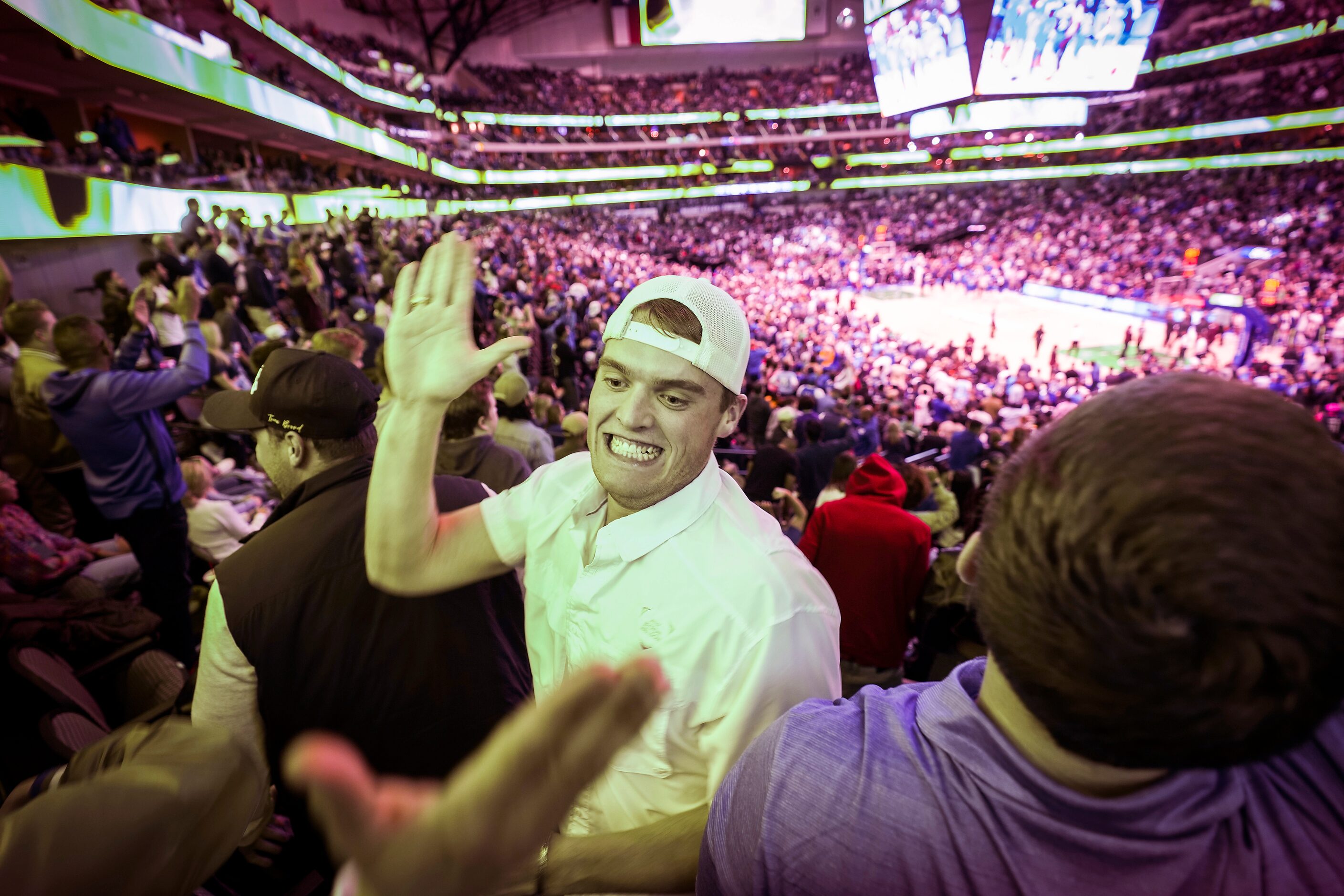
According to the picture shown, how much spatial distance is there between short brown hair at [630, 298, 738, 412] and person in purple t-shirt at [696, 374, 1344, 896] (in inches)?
30.3

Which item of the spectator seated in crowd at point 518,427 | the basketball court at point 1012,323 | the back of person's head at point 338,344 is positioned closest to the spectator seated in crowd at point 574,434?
the spectator seated in crowd at point 518,427

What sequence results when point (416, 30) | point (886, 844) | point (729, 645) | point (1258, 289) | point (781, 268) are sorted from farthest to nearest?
point (416, 30)
point (781, 268)
point (1258, 289)
point (729, 645)
point (886, 844)

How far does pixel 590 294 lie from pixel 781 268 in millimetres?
21125

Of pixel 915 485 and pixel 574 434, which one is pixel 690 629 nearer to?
pixel 915 485

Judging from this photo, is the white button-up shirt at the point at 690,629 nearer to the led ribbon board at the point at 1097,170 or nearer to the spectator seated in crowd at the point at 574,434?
the spectator seated in crowd at the point at 574,434

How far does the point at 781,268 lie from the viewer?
3578cm

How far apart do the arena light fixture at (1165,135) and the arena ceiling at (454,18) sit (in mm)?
29811

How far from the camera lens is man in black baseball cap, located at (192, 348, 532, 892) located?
160cm

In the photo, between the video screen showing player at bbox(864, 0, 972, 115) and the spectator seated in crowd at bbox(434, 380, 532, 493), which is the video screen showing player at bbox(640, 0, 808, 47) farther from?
the spectator seated in crowd at bbox(434, 380, 532, 493)

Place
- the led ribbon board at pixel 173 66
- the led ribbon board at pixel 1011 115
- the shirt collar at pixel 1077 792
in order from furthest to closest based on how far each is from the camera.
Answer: the led ribbon board at pixel 1011 115, the led ribbon board at pixel 173 66, the shirt collar at pixel 1077 792

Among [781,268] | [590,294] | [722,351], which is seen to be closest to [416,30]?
[781,268]

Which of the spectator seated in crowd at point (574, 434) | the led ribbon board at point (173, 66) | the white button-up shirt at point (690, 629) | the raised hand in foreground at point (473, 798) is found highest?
the led ribbon board at point (173, 66)

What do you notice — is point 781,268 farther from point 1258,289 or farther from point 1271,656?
point 1271,656

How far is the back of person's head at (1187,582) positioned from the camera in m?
0.58
